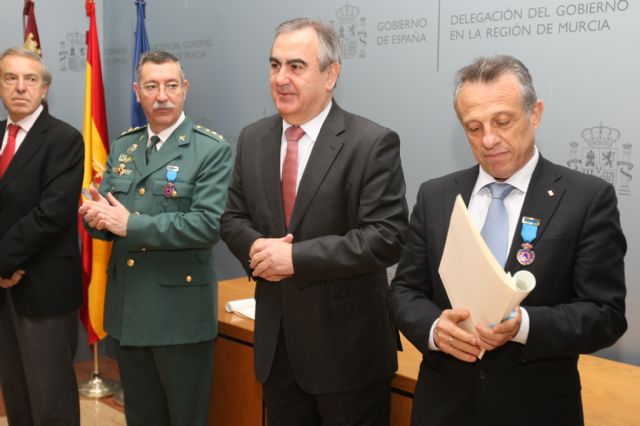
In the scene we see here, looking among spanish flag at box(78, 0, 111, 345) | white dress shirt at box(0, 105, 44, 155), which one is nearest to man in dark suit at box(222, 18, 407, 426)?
white dress shirt at box(0, 105, 44, 155)

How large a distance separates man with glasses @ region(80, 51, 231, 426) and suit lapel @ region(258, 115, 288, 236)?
1.60 feet

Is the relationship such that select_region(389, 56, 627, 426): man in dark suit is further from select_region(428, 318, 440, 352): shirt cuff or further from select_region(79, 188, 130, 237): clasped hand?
select_region(79, 188, 130, 237): clasped hand

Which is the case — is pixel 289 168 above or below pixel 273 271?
above

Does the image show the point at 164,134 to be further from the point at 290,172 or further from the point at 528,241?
the point at 528,241

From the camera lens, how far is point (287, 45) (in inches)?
80.3

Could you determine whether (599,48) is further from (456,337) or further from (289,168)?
(456,337)

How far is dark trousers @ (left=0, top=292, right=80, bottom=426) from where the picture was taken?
9.20 feet

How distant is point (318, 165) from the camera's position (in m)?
1.99

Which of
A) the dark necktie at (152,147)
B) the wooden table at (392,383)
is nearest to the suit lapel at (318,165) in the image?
the wooden table at (392,383)

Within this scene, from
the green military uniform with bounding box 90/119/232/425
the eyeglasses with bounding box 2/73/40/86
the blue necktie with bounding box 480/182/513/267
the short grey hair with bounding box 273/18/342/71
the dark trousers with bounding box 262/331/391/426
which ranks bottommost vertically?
the dark trousers with bounding box 262/331/391/426

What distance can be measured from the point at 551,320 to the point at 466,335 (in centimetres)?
18

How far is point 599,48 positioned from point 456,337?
157cm

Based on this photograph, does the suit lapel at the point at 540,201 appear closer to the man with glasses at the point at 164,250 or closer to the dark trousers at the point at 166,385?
the man with glasses at the point at 164,250

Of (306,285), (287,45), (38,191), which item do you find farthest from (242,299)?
(287,45)
